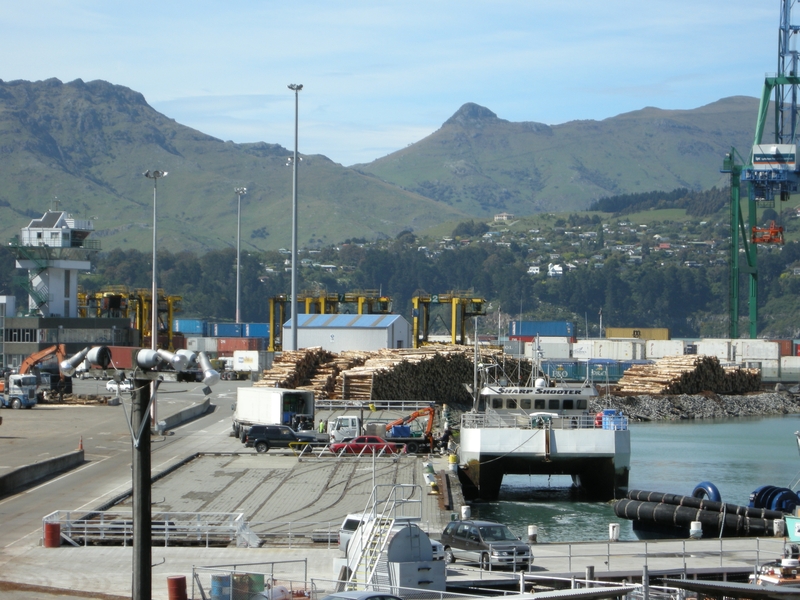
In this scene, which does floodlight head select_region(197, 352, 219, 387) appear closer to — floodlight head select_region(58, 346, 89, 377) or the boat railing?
floodlight head select_region(58, 346, 89, 377)

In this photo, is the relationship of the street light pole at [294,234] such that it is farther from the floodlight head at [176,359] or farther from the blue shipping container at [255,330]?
the blue shipping container at [255,330]

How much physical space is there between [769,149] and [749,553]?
81670 mm

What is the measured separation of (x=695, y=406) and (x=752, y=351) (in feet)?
98.1

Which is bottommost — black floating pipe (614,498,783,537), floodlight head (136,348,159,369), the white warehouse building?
black floating pipe (614,498,783,537)

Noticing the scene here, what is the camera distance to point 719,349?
106m

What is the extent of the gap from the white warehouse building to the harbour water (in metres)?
19.4

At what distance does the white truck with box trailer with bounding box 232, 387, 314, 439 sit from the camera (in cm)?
4541

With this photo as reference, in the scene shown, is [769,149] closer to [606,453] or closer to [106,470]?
[606,453]

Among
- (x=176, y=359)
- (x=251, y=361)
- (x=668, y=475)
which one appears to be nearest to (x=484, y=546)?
(x=176, y=359)

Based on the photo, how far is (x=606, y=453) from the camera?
34.6 metres

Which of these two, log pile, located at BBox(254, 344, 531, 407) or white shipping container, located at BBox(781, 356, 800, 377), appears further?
white shipping container, located at BBox(781, 356, 800, 377)

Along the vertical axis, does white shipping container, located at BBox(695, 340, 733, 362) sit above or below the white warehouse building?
below

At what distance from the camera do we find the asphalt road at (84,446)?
27312 millimetres

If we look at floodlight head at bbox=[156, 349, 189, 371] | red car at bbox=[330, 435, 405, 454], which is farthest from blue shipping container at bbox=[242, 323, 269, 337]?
floodlight head at bbox=[156, 349, 189, 371]
